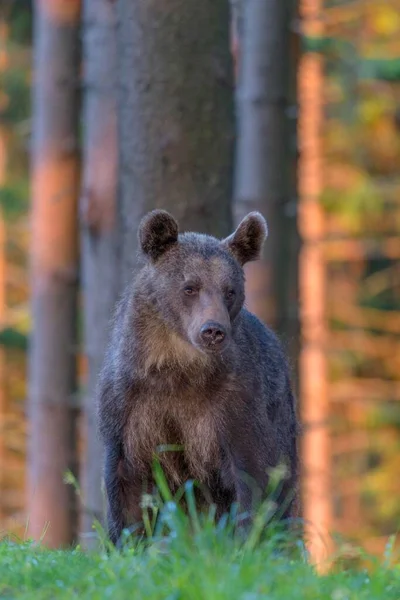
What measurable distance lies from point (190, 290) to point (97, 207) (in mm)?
5420

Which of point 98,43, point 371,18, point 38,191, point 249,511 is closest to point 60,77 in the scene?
point 38,191

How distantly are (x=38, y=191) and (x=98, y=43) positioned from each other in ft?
9.62

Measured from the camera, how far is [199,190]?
9.45 meters

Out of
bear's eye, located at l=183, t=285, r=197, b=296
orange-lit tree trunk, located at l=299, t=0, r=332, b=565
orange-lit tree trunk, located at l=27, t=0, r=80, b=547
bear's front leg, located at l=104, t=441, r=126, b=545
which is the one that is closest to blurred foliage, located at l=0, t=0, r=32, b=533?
orange-lit tree trunk, located at l=27, t=0, r=80, b=547

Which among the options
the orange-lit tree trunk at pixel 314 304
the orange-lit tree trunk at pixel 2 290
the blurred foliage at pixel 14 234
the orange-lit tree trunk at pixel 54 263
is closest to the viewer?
Result: the orange-lit tree trunk at pixel 54 263

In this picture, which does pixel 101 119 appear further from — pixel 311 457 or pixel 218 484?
pixel 311 457

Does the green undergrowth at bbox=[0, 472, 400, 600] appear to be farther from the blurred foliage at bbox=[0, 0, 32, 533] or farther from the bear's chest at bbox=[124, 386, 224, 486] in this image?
the blurred foliage at bbox=[0, 0, 32, 533]

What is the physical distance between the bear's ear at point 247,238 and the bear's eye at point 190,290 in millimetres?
499

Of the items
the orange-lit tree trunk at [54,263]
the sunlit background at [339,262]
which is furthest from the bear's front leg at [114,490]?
the sunlit background at [339,262]

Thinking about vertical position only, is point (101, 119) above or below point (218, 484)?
above

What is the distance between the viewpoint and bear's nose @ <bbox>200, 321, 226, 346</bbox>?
6871mm

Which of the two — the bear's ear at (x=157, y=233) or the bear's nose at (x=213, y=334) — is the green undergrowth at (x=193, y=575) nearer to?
the bear's nose at (x=213, y=334)

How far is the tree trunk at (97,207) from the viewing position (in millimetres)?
12250

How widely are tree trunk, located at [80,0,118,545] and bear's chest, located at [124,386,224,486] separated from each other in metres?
4.57
